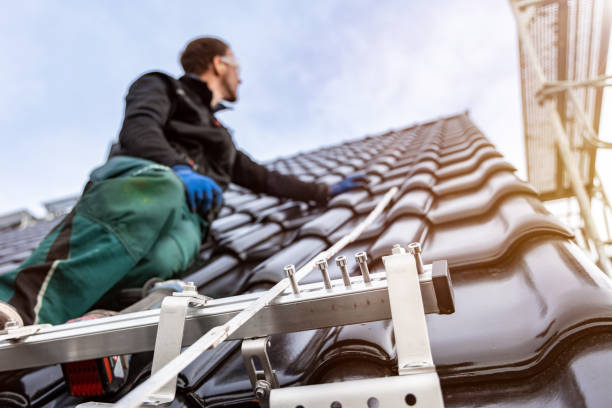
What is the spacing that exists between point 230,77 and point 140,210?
4.98 feet

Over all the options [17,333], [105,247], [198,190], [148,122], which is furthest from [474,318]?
[148,122]

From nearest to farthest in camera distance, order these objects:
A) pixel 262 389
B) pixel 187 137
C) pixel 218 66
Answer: pixel 262 389 < pixel 187 137 < pixel 218 66

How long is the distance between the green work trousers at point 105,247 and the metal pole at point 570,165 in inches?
61.3

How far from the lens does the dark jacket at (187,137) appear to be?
170 centimetres

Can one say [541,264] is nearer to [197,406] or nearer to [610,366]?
[610,366]

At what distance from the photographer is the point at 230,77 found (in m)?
2.54

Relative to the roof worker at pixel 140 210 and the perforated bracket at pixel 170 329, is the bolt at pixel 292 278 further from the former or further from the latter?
the roof worker at pixel 140 210

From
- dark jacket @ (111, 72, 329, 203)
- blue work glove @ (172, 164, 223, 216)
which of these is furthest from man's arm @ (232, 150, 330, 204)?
blue work glove @ (172, 164, 223, 216)

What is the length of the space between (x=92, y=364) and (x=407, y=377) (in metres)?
0.65

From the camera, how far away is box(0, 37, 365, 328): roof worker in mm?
1069

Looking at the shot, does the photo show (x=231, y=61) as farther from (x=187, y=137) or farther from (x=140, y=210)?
(x=140, y=210)

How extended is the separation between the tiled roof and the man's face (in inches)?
50.0

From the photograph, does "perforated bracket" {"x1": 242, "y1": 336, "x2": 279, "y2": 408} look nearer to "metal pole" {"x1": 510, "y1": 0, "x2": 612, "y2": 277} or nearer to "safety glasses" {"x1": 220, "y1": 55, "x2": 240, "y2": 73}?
"metal pole" {"x1": 510, "y1": 0, "x2": 612, "y2": 277}

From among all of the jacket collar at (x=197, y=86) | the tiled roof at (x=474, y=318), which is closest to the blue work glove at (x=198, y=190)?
the tiled roof at (x=474, y=318)
